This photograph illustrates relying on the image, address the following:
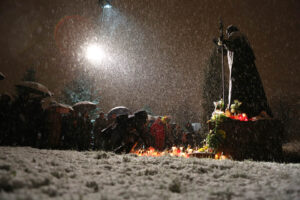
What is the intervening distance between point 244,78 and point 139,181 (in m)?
7.99

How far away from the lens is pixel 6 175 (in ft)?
10.5

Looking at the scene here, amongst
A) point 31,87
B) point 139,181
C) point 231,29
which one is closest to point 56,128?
point 31,87

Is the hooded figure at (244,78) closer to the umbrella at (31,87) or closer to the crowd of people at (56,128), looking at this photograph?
the crowd of people at (56,128)

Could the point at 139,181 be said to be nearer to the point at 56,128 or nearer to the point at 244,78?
the point at 56,128

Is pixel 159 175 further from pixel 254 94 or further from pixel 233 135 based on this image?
pixel 254 94

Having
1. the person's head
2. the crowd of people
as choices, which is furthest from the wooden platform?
the person's head

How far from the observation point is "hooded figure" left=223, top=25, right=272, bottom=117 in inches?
368

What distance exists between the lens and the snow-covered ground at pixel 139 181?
→ 2.99m

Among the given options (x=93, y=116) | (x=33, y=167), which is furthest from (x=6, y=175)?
(x=93, y=116)

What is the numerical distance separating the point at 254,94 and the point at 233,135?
2.79 m

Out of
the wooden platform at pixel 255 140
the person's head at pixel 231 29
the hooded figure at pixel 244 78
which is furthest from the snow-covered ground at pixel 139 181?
the person's head at pixel 231 29

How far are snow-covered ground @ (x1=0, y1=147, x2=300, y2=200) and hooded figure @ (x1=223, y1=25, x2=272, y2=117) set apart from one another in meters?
4.82

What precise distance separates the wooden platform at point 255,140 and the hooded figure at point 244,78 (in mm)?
1624

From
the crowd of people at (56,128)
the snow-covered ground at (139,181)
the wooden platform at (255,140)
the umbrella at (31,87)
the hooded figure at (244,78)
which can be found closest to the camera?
the snow-covered ground at (139,181)
